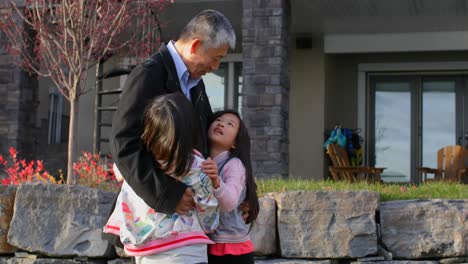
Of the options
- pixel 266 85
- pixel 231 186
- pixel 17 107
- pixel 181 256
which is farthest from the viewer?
pixel 17 107

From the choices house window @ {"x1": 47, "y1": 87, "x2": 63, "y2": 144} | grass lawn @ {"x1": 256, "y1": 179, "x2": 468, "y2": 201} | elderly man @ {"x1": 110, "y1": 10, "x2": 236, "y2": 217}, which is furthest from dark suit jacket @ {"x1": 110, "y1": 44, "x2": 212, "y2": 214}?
house window @ {"x1": 47, "y1": 87, "x2": 63, "y2": 144}

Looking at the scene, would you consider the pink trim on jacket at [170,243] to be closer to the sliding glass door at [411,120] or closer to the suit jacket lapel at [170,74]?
the suit jacket lapel at [170,74]

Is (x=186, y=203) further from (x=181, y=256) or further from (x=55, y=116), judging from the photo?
(x=55, y=116)

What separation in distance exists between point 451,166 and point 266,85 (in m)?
2.91

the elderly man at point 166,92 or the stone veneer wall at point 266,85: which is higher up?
the stone veneer wall at point 266,85

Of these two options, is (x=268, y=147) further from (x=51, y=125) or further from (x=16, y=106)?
(x=51, y=125)

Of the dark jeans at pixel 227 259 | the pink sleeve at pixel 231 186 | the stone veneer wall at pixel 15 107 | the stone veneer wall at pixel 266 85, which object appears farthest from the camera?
the stone veneer wall at pixel 15 107

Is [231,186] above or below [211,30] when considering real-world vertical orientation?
below

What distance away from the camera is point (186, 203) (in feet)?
6.98

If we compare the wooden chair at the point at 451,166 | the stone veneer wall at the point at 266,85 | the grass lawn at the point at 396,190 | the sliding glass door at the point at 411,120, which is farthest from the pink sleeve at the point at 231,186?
the sliding glass door at the point at 411,120

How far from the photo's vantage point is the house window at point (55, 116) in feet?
37.2

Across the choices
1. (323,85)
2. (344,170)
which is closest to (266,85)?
(344,170)

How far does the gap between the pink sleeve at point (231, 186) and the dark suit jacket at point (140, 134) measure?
105 millimetres

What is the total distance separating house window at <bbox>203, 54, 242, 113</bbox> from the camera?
1126 centimetres
